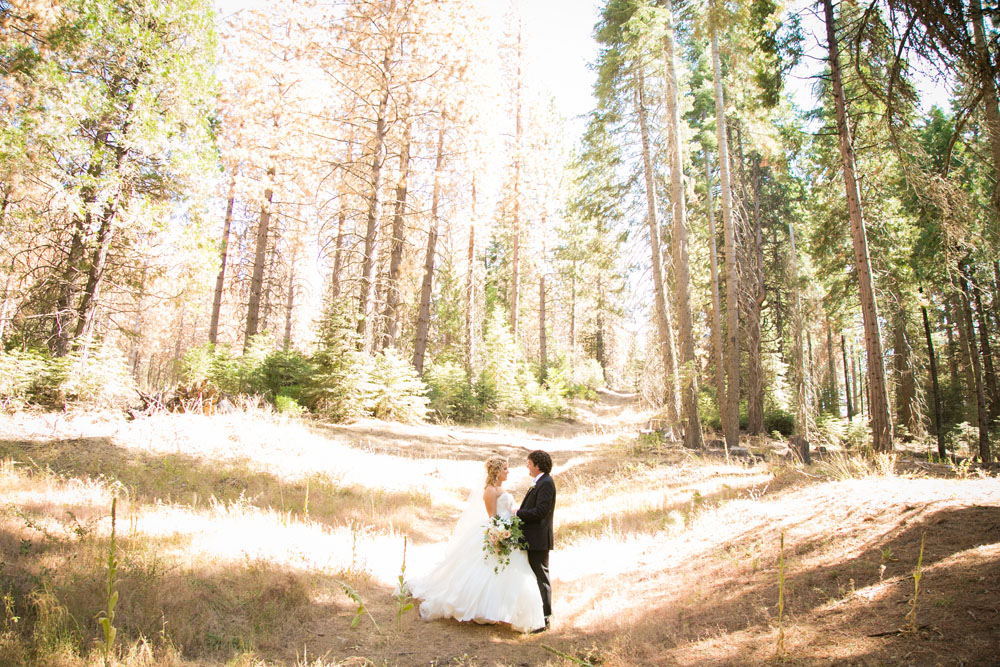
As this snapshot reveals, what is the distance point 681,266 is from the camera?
14.5m

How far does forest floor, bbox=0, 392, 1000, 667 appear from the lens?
377 centimetres

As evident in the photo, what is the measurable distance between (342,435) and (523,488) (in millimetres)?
4752

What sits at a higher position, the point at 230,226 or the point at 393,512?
the point at 230,226

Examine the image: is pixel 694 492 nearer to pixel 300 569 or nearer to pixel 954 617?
pixel 954 617

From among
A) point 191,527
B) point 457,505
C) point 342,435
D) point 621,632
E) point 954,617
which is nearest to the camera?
point 954,617

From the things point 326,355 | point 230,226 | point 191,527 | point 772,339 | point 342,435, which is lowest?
point 191,527

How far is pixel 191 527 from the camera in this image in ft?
21.2

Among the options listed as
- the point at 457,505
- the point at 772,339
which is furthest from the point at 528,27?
the point at 457,505

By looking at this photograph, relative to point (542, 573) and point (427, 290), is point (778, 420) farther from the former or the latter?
point (542, 573)

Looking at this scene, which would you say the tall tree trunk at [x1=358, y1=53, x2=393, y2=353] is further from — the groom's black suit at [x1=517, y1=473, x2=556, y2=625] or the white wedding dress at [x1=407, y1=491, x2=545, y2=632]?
the groom's black suit at [x1=517, y1=473, x2=556, y2=625]

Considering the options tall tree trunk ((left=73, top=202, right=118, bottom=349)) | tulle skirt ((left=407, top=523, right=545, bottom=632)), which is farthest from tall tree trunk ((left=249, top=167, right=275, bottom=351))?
tulle skirt ((left=407, top=523, right=545, bottom=632))

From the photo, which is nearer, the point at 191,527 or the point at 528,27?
the point at 191,527

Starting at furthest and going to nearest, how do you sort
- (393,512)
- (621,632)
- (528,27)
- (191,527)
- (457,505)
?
(528,27) → (457,505) → (393,512) → (191,527) → (621,632)

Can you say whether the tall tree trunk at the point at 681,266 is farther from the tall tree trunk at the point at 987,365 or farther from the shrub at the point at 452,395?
the tall tree trunk at the point at 987,365
